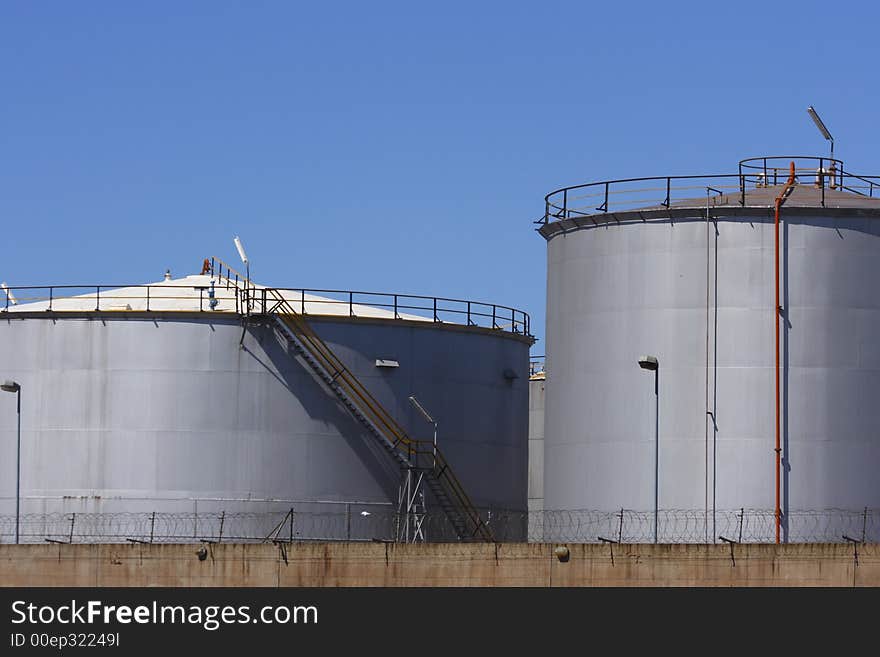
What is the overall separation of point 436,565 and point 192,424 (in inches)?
478

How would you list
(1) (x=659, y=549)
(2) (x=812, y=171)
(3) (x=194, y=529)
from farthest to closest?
(3) (x=194, y=529) < (2) (x=812, y=171) < (1) (x=659, y=549)

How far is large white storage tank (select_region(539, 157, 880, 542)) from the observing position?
50312 mm

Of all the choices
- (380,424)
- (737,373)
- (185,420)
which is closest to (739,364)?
(737,373)

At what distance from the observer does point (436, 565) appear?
4934cm

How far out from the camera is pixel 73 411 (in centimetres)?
5984

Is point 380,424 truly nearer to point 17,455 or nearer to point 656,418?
point 17,455

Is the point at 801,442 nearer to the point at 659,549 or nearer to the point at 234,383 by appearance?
the point at 659,549

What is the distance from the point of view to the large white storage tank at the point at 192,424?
59.0 metres

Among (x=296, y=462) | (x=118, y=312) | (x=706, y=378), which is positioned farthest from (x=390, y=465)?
(x=706, y=378)

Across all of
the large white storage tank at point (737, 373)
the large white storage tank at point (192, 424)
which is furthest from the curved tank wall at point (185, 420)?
the large white storage tank at point (737, 373)

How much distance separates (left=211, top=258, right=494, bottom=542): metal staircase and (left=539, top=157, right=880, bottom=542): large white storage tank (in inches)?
353

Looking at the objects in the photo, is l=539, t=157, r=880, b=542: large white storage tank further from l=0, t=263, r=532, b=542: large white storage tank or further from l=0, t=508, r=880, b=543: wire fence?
l=0, t=263, r=532, b=542: large white storage tank

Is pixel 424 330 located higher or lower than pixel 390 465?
higher

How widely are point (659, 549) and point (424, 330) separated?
16181 mm
